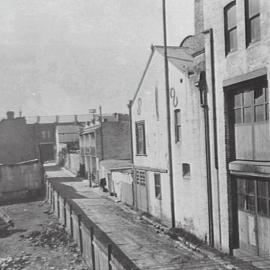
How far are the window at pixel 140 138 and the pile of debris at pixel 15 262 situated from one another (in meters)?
8.89

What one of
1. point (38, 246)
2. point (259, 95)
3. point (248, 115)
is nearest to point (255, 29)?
point (259, 95)

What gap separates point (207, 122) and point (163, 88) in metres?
4.96

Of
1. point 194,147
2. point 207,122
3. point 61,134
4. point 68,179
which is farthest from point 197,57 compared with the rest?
point 61,134

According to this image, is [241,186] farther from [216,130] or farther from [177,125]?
[177,125]

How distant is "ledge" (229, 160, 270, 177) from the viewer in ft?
35.1

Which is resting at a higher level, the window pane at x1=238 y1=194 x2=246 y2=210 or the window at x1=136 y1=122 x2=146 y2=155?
the window at x1=136 y1=122 x2=146 y2=155

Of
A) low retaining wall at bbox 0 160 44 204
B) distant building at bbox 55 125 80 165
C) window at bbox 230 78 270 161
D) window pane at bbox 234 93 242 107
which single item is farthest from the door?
distant building at bbox 55 125 80 165

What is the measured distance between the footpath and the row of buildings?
40.3 inches

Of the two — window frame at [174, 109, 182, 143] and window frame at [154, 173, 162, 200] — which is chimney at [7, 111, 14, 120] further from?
window frame at [174, 109, 182, 143]

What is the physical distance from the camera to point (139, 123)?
21.5m

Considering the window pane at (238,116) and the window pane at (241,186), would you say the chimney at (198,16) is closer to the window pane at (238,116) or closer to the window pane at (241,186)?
the window pane at (238,116)

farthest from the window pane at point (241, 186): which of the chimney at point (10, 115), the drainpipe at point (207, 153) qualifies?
the chimney at point (10, 115)

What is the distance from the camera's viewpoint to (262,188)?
11.2m

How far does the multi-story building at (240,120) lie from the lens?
10872mm
